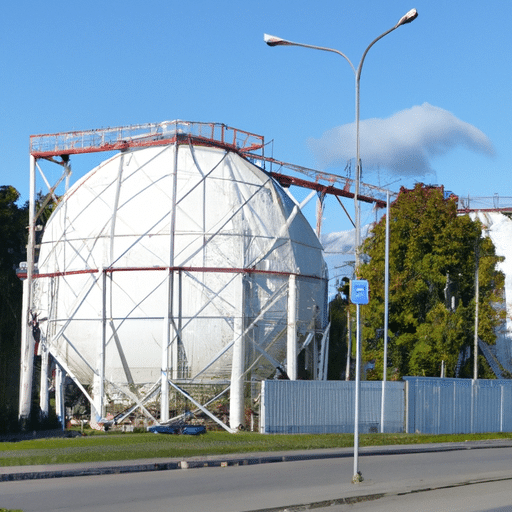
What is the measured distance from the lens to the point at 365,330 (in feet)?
129

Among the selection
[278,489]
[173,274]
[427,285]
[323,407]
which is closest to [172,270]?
[173,274]

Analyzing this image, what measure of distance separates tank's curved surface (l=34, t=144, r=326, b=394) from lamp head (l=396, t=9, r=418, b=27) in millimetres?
14205

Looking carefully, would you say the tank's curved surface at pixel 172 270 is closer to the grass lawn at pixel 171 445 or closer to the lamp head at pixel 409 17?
the grass lawn at pixel 171 445

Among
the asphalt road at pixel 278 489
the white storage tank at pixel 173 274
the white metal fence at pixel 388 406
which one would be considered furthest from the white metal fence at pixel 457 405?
the asphalt road at pixel 278 489

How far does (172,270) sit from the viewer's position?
1298 inches

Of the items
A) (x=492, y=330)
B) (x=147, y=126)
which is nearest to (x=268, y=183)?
(x=147, y=126)

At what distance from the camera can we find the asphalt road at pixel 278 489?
12.7 metres

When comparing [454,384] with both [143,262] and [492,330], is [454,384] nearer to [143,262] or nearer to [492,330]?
[492,330]

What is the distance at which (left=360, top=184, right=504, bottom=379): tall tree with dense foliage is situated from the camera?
38750mm

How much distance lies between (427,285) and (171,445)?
822 inches

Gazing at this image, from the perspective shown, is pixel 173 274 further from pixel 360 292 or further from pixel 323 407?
pixel 360 292

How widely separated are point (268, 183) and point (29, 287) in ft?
36.3

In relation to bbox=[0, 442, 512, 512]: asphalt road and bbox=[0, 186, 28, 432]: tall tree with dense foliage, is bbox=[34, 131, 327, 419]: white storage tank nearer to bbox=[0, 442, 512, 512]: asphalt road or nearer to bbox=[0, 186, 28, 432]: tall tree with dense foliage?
bbox=[0, 186, 28, 432]: tall tree with dense foliage

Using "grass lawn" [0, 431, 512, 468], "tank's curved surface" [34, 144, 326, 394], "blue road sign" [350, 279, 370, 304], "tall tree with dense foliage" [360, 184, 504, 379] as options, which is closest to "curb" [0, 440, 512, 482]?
"grass lawn" [0, 431, 512, 468]
